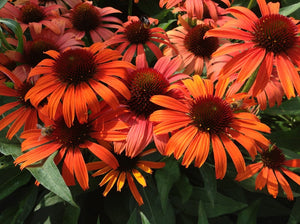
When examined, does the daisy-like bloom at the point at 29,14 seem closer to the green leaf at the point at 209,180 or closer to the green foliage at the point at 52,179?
the green foliage at the point at 52,179

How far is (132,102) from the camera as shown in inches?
35.4

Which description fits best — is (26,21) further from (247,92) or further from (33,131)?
(247,92)

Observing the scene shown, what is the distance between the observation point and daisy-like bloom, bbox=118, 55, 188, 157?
81 centimetres

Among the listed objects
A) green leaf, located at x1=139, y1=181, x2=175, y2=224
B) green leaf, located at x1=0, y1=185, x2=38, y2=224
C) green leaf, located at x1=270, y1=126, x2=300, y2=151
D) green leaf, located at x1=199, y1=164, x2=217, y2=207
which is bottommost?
green leaf, located at x1=0, y1=185, x2=38, y2=224

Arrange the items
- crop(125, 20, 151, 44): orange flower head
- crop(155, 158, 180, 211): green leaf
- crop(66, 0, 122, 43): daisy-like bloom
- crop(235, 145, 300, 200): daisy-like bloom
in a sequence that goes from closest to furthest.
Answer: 1. crop(155, 158, 180, 211): green leaf
2. crop(235, 145, 300, 200): daisy-like bloom
3. crop(125, 20, 151, 44): orange flower head
4. crop(66, 0, 122, 43): daisy-like bloom

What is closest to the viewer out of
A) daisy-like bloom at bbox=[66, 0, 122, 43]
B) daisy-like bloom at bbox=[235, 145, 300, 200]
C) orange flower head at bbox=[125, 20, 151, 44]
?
daisy-like bloom at bbox=[235, 145, 300, 200]

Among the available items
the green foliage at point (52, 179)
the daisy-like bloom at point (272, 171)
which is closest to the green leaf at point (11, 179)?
the green foliage at point (52, 179)

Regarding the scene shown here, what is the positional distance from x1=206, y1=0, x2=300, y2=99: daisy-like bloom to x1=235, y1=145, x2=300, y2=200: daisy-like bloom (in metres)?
0.29

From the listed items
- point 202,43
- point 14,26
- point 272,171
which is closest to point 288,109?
point 272,171

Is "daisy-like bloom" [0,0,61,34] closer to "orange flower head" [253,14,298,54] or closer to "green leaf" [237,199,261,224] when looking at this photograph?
"orange flower head" [253,14,298,54]

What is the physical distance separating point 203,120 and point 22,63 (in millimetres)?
775

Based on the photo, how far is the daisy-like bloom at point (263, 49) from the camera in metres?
0.83

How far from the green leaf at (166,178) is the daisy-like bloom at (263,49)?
0.34 meters

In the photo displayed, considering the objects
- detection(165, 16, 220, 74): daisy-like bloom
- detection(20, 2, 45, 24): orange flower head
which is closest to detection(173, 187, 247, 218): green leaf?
detection(165, 16, 220, 74): daisy-like bloom
